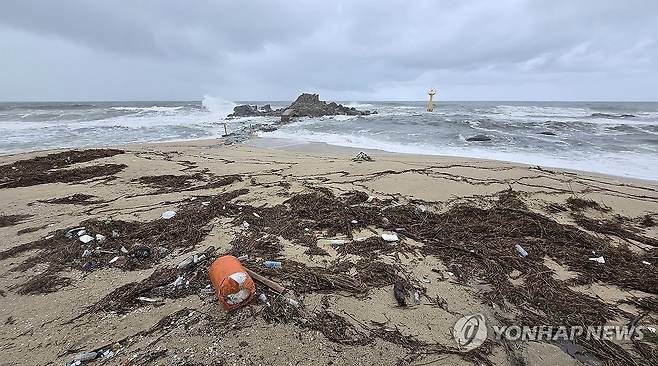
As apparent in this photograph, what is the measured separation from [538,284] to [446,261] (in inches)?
36.8

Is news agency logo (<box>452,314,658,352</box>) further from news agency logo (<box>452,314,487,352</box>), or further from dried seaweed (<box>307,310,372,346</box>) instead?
dried seaweed (<box>307,310,372,346</box>)

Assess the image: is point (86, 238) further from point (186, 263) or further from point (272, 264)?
point (272, 264)

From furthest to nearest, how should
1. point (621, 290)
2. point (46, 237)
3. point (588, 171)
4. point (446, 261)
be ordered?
point (588, 171)
point (46, 237)
point (446, 261)
point (621, 290)

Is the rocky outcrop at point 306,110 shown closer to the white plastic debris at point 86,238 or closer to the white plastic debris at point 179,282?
the white plastic debris at point 86,238

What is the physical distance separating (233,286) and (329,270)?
3.61 feet

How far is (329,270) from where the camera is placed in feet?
11.7

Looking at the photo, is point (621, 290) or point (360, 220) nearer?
point (621, 290)

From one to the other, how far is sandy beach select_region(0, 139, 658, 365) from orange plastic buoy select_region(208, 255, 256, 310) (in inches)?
4.0

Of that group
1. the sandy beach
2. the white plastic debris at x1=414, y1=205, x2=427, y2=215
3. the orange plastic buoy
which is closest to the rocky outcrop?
the sandy beach

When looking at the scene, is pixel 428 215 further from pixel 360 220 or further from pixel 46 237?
pixel 46 237

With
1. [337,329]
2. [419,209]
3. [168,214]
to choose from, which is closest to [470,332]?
[337,329]

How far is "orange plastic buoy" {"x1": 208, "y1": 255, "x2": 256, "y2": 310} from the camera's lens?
286 centimetres

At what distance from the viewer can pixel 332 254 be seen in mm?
3961

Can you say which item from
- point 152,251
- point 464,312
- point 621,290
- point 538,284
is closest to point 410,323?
point 464,312
